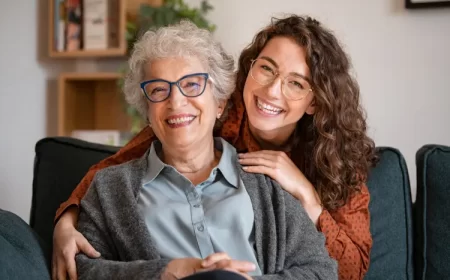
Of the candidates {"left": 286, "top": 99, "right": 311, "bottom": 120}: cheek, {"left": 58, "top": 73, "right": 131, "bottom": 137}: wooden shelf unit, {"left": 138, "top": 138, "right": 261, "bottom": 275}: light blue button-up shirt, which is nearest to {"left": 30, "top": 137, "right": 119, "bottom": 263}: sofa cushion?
{"left": 138, "top": 138, "right": 261, "bottom": 275}: light blue button-up shirt

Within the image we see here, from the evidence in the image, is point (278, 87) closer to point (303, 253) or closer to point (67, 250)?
point (303, 253)

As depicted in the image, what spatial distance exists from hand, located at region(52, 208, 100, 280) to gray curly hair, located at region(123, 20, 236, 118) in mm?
398

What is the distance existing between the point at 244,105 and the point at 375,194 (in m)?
0.47

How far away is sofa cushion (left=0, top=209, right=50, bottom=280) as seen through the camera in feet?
4.11

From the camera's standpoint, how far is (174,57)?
1.53m

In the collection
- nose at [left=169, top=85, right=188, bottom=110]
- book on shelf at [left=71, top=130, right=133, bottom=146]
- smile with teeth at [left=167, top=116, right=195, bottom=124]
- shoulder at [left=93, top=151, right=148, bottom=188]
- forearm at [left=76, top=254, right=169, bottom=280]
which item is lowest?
forearm at [left=76, top=254, right=169, bottom=280]

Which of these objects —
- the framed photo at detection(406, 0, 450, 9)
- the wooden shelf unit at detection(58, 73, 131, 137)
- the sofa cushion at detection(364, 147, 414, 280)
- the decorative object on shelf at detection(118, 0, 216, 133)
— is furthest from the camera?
the wooden shelf unit at detection(58, 73, 131, 137)

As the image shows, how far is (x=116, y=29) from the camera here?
2.93 meters

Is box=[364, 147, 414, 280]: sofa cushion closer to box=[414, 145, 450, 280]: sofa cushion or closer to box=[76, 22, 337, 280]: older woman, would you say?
box=[414, 145, 450, 280]: sofa cushion

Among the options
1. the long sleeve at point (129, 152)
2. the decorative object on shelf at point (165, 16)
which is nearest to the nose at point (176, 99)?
the long sleeve at point (129, 152)

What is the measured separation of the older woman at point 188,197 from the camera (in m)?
1.45

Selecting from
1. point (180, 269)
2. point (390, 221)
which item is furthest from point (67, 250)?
point (390, 221)

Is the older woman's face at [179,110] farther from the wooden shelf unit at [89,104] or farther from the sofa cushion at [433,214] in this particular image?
the wooden shelf unit at [89,104]

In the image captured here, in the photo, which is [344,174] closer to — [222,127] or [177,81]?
[222,127]
